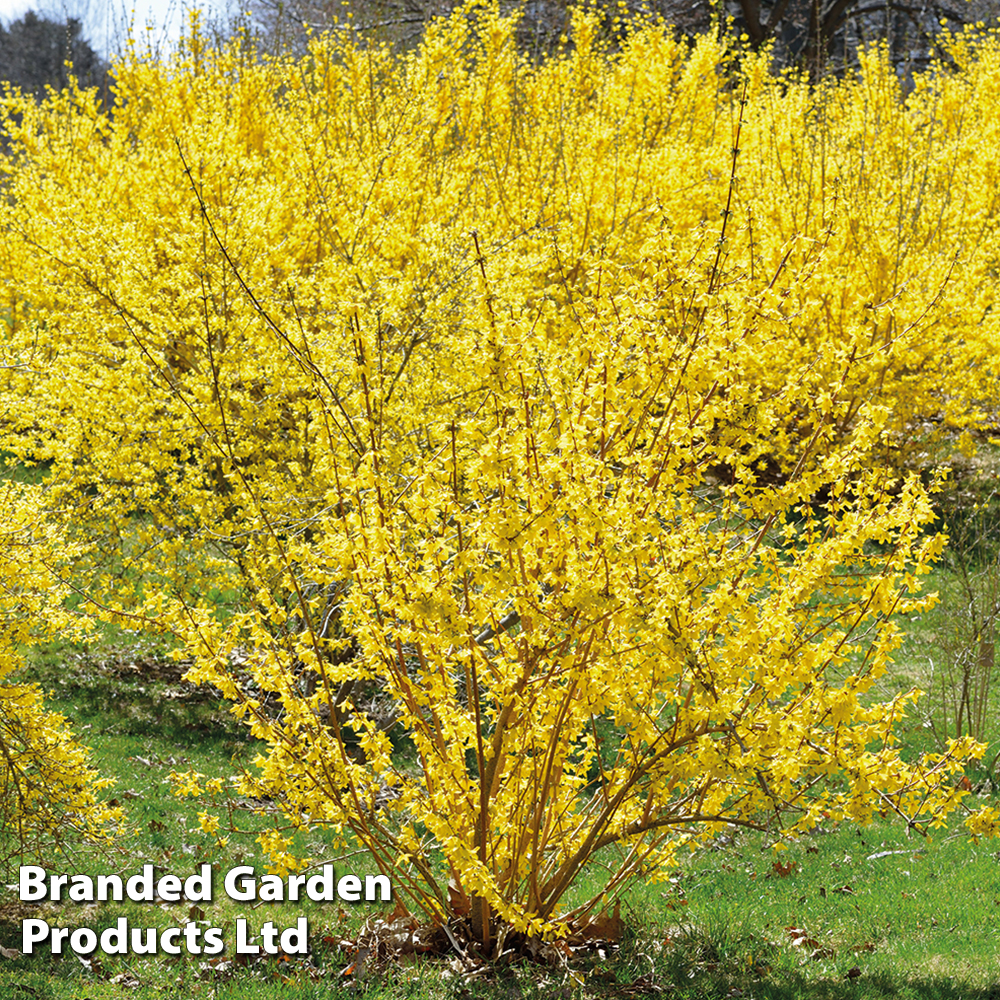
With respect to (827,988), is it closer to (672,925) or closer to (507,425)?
(672,925)

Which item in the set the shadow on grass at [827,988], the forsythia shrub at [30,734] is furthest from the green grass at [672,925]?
the forsythia shrub at [30,734]

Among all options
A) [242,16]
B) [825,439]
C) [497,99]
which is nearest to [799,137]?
[497,99]

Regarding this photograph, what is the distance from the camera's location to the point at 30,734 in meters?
4.46

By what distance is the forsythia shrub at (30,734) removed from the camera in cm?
441

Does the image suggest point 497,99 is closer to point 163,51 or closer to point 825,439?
point 163,51

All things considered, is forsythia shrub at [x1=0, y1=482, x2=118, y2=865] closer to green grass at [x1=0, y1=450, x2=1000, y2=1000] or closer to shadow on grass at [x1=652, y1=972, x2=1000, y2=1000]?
green grass at [x1=0, y1=450, x2=1000, y2=1000]

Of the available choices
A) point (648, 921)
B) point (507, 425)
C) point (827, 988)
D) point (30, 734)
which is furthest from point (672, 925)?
point (30, 734)

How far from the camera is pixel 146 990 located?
396cm

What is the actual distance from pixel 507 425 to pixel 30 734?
2.42m

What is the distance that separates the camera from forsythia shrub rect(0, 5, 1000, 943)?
3.61 metres

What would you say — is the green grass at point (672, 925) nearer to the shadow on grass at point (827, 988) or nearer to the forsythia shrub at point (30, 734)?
the shadow on grass at point (827, 988)

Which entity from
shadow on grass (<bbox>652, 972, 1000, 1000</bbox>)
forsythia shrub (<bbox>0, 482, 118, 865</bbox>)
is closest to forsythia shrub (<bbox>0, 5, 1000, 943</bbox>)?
shadow on grass (<bbox>652, 972, 1000, 1000</bbox>)

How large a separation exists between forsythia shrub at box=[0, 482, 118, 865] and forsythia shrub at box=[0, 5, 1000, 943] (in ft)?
2.56

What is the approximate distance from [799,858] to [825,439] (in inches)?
106
